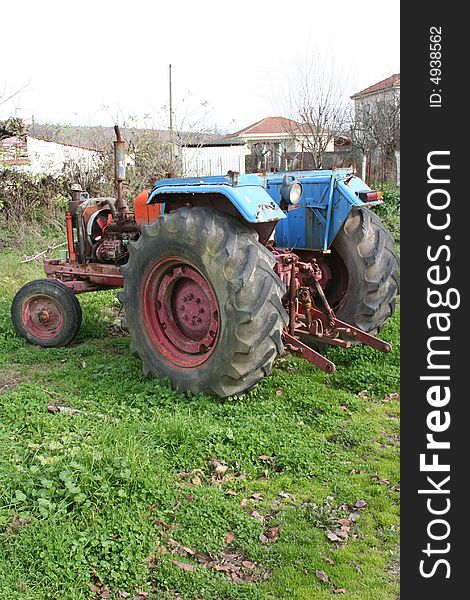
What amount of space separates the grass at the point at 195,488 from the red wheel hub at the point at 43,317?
1227 mm

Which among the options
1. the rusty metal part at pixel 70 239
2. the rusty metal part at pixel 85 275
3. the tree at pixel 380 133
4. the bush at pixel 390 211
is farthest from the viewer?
the tree at pixel 380 133

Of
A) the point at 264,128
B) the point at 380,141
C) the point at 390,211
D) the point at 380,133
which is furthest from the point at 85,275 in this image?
the point at 264,128

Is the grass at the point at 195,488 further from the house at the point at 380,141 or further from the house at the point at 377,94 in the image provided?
the house at the point at 377,94

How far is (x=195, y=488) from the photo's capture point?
154 inches

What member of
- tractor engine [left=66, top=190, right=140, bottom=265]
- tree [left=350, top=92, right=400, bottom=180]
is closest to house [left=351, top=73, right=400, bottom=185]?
tree [left=350, top=92, right=400, bottom=180]

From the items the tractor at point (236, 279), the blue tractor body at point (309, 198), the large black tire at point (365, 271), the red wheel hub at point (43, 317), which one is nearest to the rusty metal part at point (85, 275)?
the tractor at point (236, 279)

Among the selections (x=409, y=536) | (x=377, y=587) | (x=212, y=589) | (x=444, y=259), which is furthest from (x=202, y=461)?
(x=444, y=259)

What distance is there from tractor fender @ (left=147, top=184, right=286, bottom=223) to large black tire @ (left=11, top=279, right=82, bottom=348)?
216 centimetres

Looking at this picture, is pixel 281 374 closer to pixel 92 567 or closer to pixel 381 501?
pixel 381 501

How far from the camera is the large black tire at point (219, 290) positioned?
4789mm

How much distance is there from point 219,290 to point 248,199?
719 mm

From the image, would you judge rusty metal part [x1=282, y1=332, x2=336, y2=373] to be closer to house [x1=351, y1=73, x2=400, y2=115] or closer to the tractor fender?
the tractor fender

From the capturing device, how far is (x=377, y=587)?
3.22 m

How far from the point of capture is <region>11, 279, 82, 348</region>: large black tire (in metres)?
6.77
